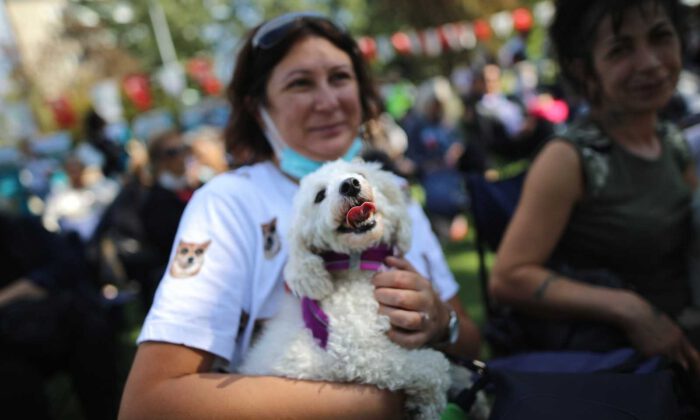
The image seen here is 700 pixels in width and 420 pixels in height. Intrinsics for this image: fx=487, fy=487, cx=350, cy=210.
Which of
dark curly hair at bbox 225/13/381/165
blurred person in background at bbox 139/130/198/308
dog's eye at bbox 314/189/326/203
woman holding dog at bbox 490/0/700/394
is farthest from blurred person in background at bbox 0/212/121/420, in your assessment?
woman holding dog at bbox 490/0/700/394

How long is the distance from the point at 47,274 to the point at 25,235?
254 millimetres

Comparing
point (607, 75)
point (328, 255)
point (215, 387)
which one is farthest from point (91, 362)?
point (607, 75)

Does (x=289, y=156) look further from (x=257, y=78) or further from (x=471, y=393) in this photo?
(x=471, y=393)

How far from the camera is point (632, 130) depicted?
1786 mm

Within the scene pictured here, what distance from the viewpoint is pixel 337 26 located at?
1.66 metres

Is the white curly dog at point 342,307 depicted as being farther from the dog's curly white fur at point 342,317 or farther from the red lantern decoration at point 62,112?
the red lantern decoration at point 62,112

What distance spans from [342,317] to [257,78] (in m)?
0.85

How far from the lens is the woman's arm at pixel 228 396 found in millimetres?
1117

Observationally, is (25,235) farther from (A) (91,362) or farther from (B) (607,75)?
(B) (607,75)

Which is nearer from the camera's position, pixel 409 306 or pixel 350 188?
pixel 350 188

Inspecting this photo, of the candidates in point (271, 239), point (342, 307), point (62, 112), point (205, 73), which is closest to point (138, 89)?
point (205, 73)

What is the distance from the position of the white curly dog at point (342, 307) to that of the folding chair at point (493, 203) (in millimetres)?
944

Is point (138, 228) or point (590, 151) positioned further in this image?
point (138, 228)

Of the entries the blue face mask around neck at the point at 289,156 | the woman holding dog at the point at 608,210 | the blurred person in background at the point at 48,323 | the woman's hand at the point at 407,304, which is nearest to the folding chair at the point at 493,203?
the woman holding dog at the point at 608,210
